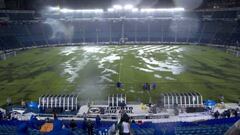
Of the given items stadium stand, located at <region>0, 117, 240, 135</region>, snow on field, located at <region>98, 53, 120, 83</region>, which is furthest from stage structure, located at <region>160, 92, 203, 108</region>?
snow on field, located at <region>98, 53, 120, 83</region>

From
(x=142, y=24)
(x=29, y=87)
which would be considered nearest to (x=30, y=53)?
(x=29, y=87)

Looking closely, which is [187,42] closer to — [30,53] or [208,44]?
[208,44]

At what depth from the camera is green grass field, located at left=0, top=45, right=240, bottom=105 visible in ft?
133

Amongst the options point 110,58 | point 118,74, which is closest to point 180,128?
point 118,74

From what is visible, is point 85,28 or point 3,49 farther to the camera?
point 85,28

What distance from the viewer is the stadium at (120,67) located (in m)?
24.7

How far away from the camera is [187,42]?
9238 centimetres

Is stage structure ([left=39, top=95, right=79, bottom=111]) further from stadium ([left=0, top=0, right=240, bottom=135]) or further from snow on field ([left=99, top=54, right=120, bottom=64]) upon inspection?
snow on field ([left=99, top=54, right=120, bottom=64])

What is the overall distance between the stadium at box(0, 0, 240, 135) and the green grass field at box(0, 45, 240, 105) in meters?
0.15

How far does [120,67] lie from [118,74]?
5.97m

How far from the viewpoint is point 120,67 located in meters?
56.4

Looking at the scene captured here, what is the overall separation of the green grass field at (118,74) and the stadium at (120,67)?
0.50ft

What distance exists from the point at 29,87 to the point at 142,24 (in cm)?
6568

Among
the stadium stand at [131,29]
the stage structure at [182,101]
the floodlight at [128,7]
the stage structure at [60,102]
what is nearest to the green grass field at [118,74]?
the stage structure at [60,102]
